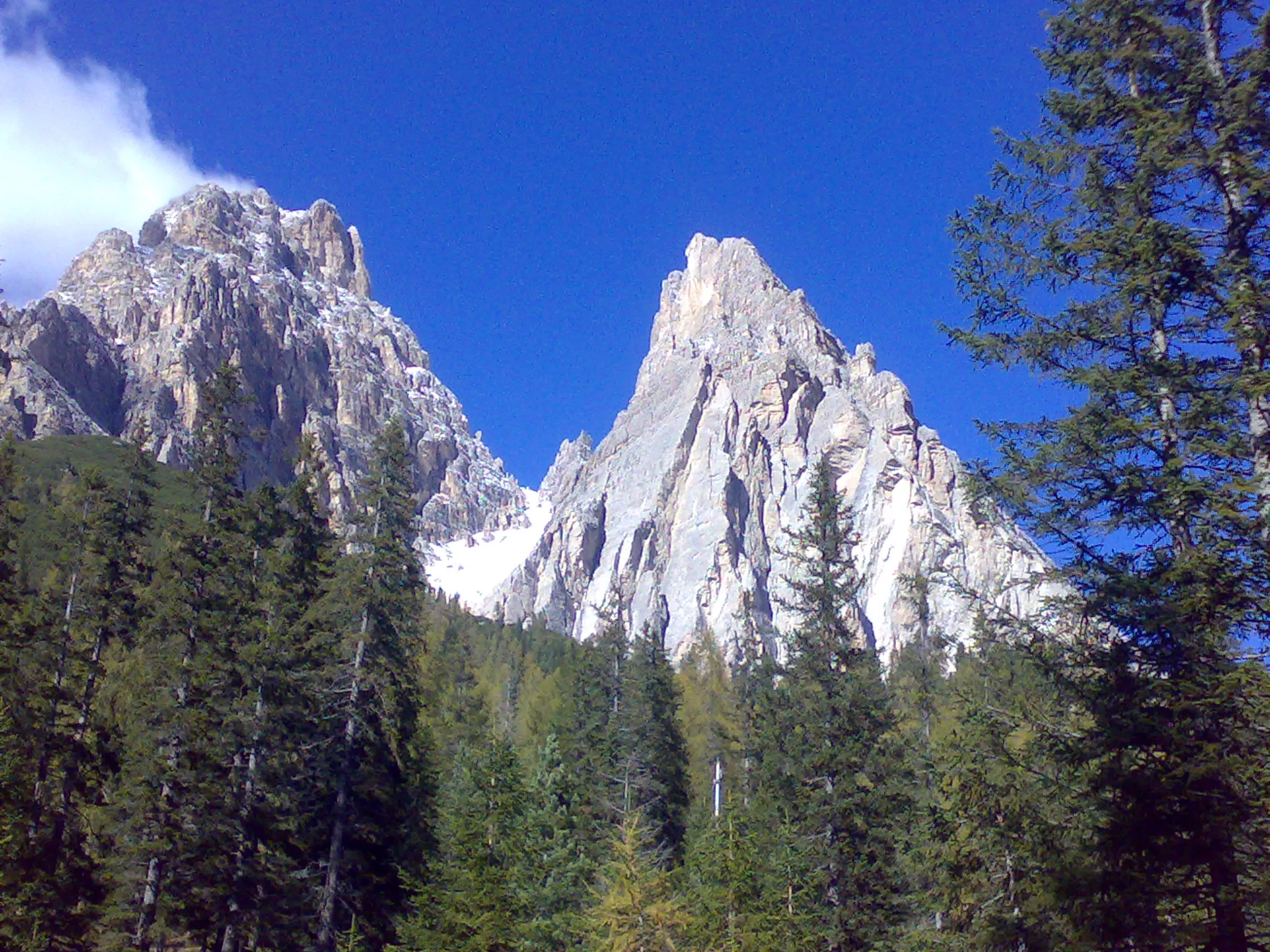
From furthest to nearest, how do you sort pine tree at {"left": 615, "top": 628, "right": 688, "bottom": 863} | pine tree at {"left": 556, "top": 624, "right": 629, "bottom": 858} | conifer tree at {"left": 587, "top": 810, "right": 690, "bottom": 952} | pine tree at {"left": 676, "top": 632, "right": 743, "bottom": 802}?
1. pine tree at {"left": 676, "top": 632, "right": 743, "bottom": 802}
2. pine tree at {"left": 556, "top": 624, "right": 629, "bottom": 858}
3. pine tree at {"left": 615, "top": 628, "right": 688, "bottom": 863}
4. conifer tree at {"left": 587, "top": 810, "right": 690, "bottom": 952}

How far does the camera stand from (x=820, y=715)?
22.7m

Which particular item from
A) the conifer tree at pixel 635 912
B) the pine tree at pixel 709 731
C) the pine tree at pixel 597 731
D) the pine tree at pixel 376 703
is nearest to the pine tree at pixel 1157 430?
the conifer tree at pixel 635 912

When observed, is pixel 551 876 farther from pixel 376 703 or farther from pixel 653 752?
pixel 653 752

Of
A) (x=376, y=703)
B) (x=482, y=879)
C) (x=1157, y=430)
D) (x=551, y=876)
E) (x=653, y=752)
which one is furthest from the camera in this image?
(x=653, y=752)

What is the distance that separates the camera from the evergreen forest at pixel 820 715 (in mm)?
9273

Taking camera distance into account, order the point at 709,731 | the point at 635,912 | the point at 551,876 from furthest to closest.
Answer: the point at 709,731 < the point at 551,876 < the point at 635,912

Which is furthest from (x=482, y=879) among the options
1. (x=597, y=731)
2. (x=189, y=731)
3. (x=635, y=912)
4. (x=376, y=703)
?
(x=597, y=731)

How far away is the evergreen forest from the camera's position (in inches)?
365

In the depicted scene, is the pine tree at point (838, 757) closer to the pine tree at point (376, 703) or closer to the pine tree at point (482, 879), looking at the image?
the pine tree at point (482, 879)

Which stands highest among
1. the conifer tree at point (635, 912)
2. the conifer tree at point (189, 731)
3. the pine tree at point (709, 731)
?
the pine tree at point (709, 731)

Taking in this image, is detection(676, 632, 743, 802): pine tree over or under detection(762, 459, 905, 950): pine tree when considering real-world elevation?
over

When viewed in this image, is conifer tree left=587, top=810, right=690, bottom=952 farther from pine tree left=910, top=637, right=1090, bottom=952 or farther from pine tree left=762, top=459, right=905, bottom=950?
pine tree left=762, top=459, right=905, bottom=950

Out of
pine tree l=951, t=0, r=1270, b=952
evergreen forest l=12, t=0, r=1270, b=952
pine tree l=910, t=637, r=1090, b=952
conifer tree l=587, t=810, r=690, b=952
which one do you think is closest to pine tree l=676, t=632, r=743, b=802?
evergreen forest l=12, t=0, r=1270, b=952

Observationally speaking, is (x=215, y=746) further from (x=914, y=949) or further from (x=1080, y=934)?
(x=1080, y=934)
